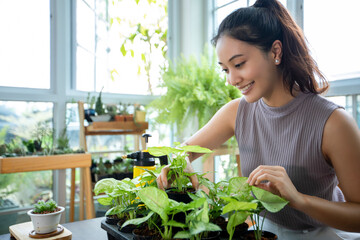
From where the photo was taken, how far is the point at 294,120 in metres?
1.08

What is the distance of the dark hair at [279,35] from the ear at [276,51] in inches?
0.6

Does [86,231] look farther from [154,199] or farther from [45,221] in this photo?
[154,199]

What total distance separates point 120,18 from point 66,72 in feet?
2.59

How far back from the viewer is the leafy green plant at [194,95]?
2047 mm

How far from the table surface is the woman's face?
0.63 meters

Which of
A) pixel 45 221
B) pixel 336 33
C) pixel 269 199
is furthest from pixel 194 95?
pixel 269 199

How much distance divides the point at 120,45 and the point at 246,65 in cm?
222

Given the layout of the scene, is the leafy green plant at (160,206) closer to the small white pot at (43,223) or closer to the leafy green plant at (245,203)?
the leafy green plant at (245,203)

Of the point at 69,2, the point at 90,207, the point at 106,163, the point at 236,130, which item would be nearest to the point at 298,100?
the point at 236,130

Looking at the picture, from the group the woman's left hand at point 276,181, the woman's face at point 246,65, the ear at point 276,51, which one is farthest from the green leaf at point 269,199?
the ear at point 276,51

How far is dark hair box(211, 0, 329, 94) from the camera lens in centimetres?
99

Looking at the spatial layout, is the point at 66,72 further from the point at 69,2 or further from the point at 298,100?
the point at 298,100

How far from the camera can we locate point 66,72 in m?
2.60

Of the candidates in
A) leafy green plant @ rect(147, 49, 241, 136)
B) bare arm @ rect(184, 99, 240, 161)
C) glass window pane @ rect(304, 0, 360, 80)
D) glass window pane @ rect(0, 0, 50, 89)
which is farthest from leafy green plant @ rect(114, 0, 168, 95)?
bare arm @ rect(184, 99, 240, 161)
